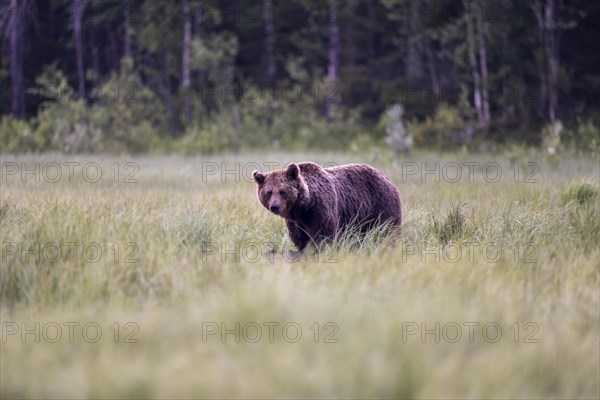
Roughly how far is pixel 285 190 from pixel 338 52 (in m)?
20.4

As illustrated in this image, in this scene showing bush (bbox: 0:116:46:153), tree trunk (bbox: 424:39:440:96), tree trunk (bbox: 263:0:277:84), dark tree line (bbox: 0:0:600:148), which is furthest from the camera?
tree trunk (bbox: 263:0:277:84)

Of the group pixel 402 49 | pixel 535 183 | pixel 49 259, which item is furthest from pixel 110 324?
pixel 402 49

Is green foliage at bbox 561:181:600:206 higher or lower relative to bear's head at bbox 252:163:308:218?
lower

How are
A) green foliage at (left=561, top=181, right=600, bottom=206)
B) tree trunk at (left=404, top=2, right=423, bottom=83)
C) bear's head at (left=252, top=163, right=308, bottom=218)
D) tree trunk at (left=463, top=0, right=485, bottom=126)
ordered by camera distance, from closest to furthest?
bear's head at (left=252, top=163, right=308, bottom=218)
green foliage at (left=561, top=181, right=600, bottom=206)
tree trunk at (left=463, top=0, right=485, bottom=126)
tree trunk at (left=404, top=2, right=423, bottom=83)

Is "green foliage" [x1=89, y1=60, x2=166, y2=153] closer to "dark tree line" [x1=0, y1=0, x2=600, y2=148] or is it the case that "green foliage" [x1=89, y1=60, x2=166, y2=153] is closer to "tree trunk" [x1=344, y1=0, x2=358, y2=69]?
"dark tree line" [x1=0, y1=0, x2=600, y2=148]

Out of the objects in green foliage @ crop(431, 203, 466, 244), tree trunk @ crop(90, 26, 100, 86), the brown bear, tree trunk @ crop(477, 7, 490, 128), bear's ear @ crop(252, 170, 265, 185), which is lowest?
green foliage @ crop(431, 203, 466, 244)

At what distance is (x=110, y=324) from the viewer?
11.5ft

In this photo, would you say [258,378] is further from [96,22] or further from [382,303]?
[96,22]

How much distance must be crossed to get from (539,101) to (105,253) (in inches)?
692

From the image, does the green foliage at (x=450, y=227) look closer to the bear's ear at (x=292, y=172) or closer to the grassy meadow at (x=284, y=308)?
the grassy meadow at (x=284, y=308)

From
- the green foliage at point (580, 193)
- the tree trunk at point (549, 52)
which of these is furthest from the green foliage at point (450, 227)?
the tree trunk at point (549, 52)

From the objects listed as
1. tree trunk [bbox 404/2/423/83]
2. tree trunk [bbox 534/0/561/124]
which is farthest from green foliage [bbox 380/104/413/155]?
tree trunk [bbox 404/2/423/83]

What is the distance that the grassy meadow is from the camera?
2893 mm

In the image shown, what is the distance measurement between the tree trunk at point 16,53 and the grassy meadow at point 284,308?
9.66 metres
